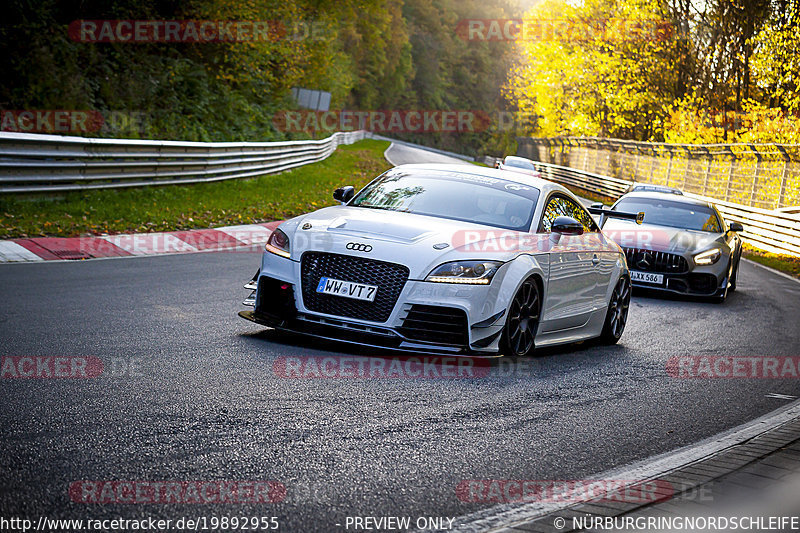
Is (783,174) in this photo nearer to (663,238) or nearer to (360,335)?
(663,238)

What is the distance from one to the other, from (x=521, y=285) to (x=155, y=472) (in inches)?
160

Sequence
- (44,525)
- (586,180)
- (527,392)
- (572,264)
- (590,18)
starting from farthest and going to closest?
1. (590,18)
2. (586,180)
3. (572,264)
4. (527,392)
5. (44,525)

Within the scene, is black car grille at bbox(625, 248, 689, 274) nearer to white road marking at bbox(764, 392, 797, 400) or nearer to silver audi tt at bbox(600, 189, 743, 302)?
silver audi tt at bbox(600, 189, 743, 302)

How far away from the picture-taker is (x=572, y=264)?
859 cm

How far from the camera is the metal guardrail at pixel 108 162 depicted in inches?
575

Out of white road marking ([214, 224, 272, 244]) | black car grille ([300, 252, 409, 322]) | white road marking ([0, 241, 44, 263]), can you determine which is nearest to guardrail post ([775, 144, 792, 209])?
white road marking ([214, 224, 272, 244])

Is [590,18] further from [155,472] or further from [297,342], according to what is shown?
[155,472]

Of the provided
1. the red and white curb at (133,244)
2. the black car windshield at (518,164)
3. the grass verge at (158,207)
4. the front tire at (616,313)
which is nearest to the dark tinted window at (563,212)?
the front tire at (616,313)

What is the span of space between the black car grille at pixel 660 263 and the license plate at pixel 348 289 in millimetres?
8035

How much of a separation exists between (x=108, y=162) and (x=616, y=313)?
10.7 m

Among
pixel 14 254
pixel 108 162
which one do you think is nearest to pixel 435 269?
pixel 14 254

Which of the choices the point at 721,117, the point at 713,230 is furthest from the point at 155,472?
the point at 721,117

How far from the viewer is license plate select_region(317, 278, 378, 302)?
7.08 metres

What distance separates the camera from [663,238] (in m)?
14.7
